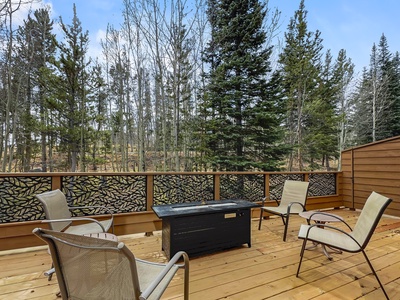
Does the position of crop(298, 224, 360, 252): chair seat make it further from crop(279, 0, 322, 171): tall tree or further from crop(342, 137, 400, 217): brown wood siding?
crop(279, 0, 322, 171): tall tree

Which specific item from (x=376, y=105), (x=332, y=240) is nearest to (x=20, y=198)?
(x=332, y=240)

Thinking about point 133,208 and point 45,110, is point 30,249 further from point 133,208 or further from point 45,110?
point 45,110

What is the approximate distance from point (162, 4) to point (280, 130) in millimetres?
5463

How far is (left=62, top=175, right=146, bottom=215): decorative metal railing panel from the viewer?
10.4 ft

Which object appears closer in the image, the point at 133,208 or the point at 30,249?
the point at 30,249

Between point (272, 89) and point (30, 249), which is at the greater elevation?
point (272, 89)

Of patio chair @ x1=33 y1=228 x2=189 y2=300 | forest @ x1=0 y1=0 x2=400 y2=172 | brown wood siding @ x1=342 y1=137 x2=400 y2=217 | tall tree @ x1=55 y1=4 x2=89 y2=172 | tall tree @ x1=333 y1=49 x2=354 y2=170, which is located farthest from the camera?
tall tree @ x1=333 y1=49 x2=354 y2=170

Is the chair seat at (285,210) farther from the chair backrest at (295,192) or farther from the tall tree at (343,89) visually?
the tall tree at (343,89)

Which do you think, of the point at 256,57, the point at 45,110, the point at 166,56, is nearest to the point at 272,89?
the point at 256,57

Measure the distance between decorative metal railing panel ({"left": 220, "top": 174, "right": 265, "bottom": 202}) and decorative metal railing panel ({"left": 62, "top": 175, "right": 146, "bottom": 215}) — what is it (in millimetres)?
1676

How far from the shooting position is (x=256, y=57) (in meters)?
7.18

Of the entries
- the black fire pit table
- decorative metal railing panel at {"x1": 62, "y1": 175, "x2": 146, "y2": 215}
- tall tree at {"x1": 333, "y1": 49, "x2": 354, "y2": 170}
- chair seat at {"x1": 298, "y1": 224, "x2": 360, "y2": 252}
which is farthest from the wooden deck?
tall tree at {"x1": 333, "y1": 49, "x2": 354, "y2": 170}

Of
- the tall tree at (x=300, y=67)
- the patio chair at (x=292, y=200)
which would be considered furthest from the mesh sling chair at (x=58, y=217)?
the tall tree at (x=300, y=67)

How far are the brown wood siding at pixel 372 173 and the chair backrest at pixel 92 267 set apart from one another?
5867 millimetres
